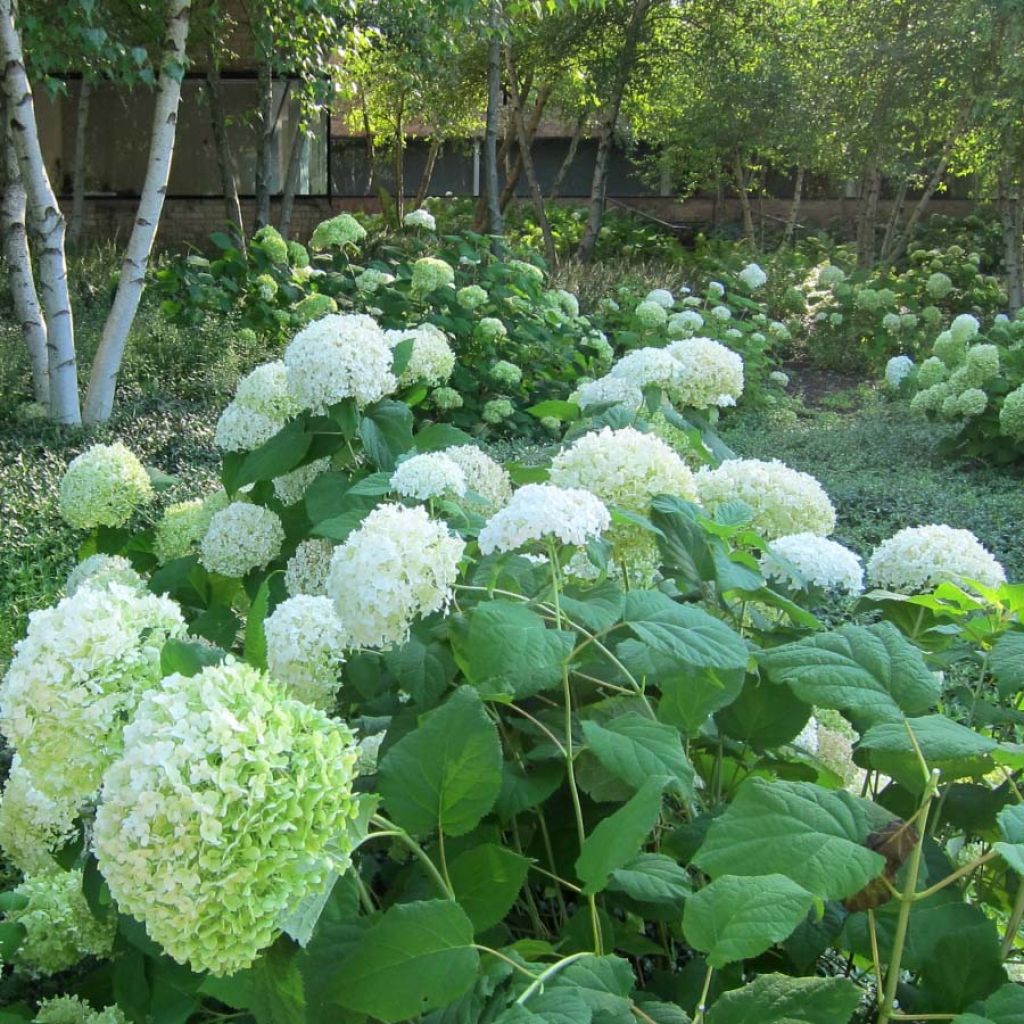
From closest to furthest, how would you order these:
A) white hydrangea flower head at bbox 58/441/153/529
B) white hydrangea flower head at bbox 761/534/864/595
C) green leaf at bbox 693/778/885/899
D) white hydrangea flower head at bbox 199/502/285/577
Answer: green leaf at bbox 693/778/885/899
white hydrangea flower head at bbox 761/534/864/595
white hydrangea flower head at bbox 199/502/285/577
white hydrangea flower head at bbox 58/441/153/529

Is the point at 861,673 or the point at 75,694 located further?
the point at 861,673

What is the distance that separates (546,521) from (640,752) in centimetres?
27

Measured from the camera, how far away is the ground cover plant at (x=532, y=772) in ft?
3.05

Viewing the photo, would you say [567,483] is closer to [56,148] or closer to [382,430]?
[382,430]

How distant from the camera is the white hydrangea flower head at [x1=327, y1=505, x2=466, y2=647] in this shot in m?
1.23

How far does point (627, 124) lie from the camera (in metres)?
16.5

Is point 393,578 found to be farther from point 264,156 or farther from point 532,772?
point 264,156

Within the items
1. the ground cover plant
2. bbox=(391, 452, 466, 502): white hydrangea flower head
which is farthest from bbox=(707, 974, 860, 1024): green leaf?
bbox=(391, 452, 466, 502): white hydrangea flower head

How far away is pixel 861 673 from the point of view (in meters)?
1.18

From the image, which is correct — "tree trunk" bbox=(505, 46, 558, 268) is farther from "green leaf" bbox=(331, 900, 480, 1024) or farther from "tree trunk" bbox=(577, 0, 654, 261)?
"green leaf" bbox=(331, 900, 480, 1024)

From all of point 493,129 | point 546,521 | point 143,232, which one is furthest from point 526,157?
point 546,521

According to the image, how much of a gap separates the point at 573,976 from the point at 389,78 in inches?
538

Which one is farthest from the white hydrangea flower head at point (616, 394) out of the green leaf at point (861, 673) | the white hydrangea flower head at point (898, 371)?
the white hydrangea flower head at point (898, 371)

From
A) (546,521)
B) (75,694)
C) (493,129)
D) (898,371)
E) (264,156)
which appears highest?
(493,129)
